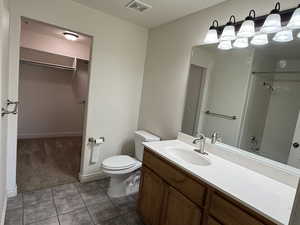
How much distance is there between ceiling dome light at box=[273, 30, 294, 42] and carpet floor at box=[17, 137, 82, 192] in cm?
280

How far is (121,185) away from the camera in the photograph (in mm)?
2240

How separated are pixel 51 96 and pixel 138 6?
9.97ft

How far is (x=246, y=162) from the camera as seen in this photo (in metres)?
1.48

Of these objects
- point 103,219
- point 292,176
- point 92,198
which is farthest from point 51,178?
point 292,176

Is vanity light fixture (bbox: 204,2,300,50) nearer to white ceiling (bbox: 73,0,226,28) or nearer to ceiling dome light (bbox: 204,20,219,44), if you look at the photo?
ceiling dome light (bbox: 204,20,219,44)

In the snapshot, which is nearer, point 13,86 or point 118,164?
point 13,86

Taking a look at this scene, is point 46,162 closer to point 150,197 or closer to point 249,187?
point 150,197

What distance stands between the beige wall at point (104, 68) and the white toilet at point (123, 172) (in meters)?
0.44

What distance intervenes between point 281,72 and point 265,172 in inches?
31.2

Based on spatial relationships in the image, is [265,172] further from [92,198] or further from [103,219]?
[92,198]

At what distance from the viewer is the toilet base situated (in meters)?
2.21

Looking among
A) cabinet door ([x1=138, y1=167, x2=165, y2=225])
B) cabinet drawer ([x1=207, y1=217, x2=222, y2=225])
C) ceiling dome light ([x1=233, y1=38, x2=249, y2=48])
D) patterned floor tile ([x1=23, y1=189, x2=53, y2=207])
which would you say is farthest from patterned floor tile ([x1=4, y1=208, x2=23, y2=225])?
ceiling dome light ([x1=233, y1=38, x2=249, y2=48])

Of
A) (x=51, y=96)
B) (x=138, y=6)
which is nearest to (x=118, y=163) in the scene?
(x=138, y=6)

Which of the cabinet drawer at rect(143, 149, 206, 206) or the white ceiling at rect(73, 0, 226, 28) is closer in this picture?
the cabinet drawer at rect(143, 149, 206, 206)
